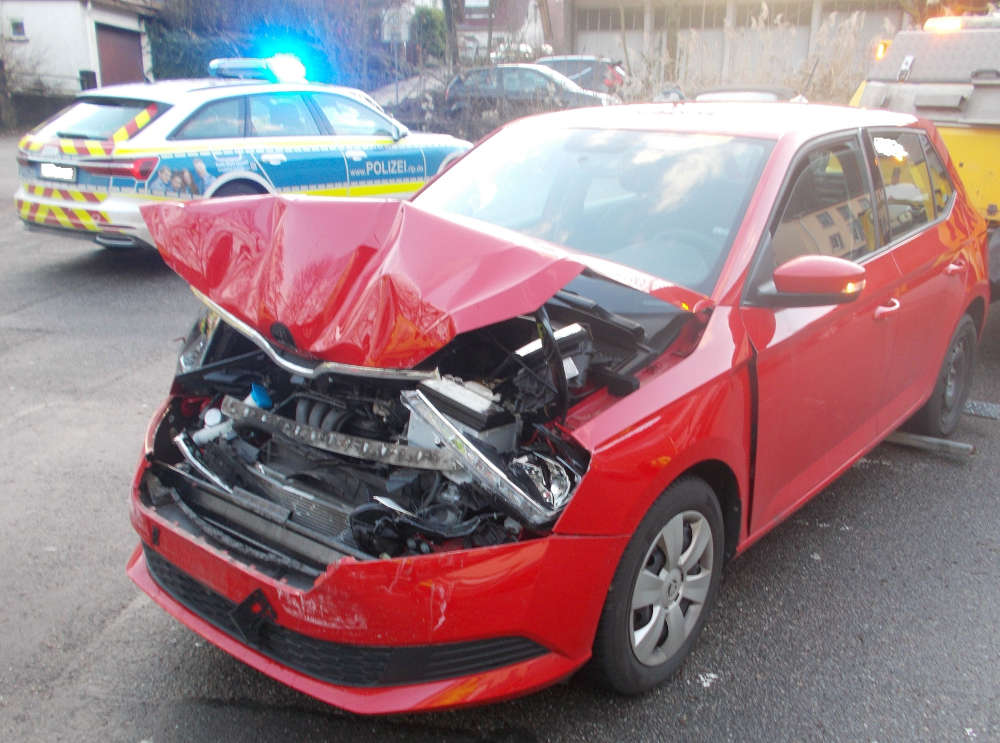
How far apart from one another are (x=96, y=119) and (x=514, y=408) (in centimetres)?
673

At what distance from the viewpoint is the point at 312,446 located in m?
2.80

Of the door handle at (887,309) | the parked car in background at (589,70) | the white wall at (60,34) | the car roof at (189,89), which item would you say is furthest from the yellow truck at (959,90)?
the white wall at (60,34)

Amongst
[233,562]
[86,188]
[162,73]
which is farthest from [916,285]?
[162,73]

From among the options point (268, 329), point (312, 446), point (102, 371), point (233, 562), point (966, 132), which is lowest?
point (102, 371)

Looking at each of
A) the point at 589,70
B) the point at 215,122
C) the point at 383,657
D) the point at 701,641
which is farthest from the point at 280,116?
the point at 589,70

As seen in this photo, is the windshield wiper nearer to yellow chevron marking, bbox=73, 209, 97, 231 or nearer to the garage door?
yellow chevron marking, bbox=73, 209, 97, 231

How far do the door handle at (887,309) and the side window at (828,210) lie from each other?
0.76 ft

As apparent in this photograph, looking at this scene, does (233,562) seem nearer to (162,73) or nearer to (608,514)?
(608,514)

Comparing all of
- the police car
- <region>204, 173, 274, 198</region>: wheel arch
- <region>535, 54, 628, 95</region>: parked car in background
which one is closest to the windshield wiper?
the police car

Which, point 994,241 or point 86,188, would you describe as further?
point 86,188

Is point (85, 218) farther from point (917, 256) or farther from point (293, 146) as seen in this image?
point (917, 256)

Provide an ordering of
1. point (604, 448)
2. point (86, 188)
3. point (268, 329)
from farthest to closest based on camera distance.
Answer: point (86, 188), point (268, 329), point (604, 448)

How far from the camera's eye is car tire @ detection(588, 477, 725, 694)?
2.62 meters

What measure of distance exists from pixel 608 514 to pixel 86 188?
6.71 m
